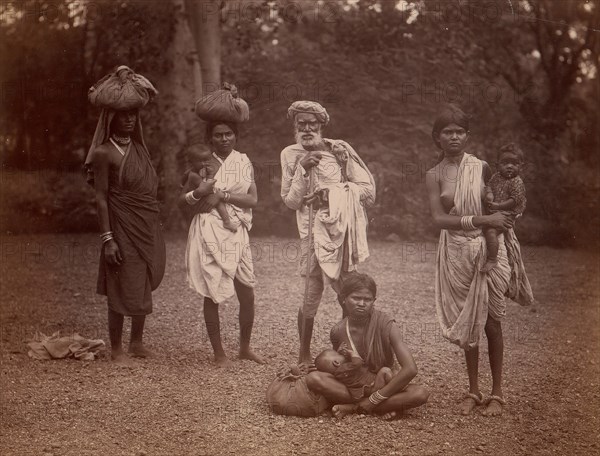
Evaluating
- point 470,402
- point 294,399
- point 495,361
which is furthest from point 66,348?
point 495,361

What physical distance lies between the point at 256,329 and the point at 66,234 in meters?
3.27

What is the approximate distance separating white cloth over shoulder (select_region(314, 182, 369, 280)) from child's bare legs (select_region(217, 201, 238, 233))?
0.74 meters

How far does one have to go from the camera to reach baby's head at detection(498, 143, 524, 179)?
5027 mm

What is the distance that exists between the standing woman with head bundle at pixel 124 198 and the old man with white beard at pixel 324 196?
1156 mm

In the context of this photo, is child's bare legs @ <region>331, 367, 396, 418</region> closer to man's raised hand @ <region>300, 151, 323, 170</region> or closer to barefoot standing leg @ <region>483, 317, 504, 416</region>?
barefoot standing leg @ <region>483, 317, 504, 416</region>

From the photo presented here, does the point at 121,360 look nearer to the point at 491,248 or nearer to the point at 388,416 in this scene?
the point at 388,416

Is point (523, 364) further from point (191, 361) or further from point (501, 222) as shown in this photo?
point (191, 361)

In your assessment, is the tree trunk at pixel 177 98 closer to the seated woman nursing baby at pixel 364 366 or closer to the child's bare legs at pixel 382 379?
the seated woman nursing baby at pixel 364 366

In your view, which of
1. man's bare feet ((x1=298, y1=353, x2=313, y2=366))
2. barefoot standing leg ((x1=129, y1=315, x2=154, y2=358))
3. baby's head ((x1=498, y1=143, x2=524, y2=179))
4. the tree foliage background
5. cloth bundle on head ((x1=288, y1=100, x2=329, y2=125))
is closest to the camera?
baby's head ((x1=498, y1=143, x2=524, y2=179))

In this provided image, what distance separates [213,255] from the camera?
19.6ft

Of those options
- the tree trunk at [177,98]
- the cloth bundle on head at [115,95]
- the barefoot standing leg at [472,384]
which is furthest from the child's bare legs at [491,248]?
the tree trunk at [177,98]

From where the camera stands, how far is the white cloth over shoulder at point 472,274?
16.9ft

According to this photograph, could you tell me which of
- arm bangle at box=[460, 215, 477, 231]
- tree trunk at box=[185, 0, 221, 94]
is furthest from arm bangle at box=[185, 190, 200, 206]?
tree trunk at box=[185, 0, 221, 94]

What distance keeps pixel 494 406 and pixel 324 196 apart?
1776mm
